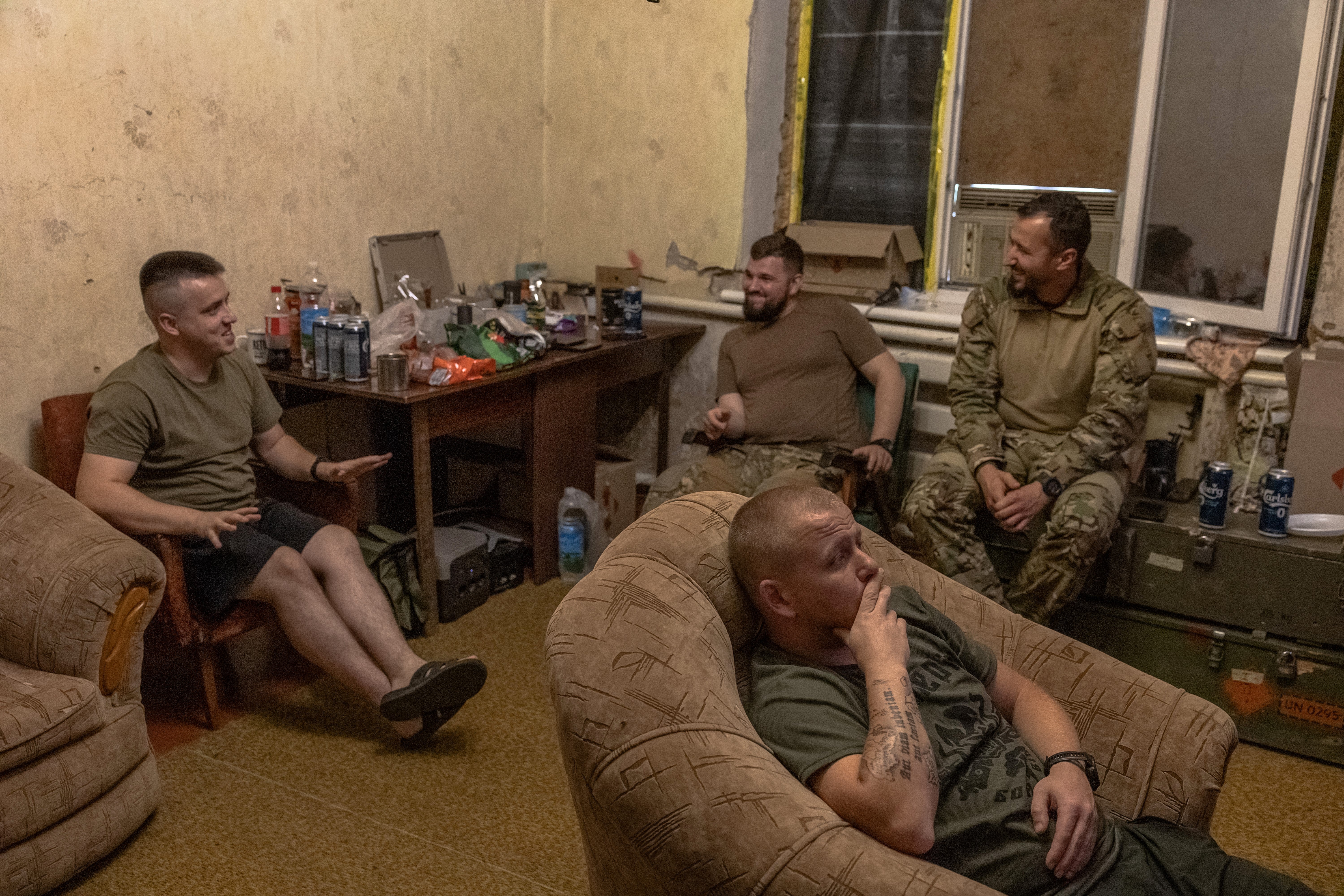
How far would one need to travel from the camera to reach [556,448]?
3.82 meters

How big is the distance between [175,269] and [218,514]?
63cm

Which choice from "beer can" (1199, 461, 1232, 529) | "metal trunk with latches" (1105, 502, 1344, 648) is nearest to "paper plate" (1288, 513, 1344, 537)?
"metal trunk with latches" (1105, 502, 1344, 648)

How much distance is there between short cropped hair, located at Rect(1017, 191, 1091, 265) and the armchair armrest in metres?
2.44

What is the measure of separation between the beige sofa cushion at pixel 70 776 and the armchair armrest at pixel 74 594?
84mm

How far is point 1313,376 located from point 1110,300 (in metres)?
0.59

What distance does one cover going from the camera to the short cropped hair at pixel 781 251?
12.0 feet

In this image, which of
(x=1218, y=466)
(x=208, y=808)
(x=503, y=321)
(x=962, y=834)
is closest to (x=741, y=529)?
(x=962, y=834)

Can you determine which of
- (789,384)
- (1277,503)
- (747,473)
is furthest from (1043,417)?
(747,473)

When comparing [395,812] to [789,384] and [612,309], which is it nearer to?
[789,384]

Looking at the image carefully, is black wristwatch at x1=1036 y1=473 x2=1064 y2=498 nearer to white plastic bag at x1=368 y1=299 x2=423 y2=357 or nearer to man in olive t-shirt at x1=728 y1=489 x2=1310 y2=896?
man in olive t-shirt at x1=728 y1=489 x2=1310 y2=896

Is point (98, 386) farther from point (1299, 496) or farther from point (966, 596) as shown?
point (1299, 496)

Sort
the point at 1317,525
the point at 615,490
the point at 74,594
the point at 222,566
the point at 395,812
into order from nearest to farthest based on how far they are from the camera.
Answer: the point at 74,594
the point at 395,812
the point at 222,566
the point at 1317,525
the point at 615,490

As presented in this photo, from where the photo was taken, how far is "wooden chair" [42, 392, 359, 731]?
8.68ft

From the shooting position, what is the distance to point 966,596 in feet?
6.75
